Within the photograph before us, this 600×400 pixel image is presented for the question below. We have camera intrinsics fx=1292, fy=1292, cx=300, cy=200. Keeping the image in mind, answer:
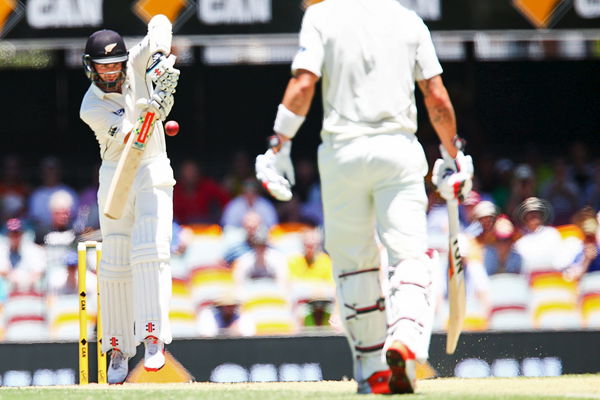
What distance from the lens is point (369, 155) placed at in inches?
210

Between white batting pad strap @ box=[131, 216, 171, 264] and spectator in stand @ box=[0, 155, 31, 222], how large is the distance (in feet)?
14.7

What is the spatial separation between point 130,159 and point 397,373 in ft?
7.23

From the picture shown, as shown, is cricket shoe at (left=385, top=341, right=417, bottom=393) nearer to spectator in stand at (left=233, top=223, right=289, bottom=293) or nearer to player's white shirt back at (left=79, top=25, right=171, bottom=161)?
player's white shirt back at (left=79, top=25, right=171, bottom=161)

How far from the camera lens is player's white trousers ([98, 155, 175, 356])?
683cm

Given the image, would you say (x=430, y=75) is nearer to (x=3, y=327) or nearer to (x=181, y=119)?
(x=3, y=327)

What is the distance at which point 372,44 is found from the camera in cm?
539

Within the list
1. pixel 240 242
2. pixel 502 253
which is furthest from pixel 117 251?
pixel 502 253

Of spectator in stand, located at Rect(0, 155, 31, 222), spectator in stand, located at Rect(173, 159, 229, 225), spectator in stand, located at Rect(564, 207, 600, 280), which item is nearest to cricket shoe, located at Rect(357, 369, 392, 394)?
spectator in stand, located at Rect(564, 207, 600, 280)

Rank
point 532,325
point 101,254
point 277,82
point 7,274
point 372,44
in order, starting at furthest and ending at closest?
point 277,82 < point 7,274 < point 532,325 < point 101,254 < point 372,44

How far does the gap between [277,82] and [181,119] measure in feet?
3.60

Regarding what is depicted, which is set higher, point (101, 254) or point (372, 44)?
point (372, 44)

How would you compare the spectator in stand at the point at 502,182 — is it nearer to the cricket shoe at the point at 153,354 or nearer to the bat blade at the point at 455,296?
the cricket shoe at the point at 153,354

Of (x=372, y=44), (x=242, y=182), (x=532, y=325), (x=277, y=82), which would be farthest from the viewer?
(x=277, y=82)

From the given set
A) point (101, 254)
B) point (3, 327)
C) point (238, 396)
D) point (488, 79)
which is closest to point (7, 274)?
point (3, 327)
